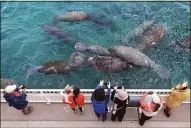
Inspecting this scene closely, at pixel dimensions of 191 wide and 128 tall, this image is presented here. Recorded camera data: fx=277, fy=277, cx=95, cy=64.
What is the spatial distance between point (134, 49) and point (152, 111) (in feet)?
18.0

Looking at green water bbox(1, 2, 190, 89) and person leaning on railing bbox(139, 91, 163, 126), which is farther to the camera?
green water bbox(1, 2, 190, 89)

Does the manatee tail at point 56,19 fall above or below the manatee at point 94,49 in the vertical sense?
above

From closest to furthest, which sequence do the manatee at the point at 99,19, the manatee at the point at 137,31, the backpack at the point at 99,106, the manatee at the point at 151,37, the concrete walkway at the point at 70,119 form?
the backpack at the point at 99,106 < the concrete walkway at the point at 70,119 < the manatee at the point at 151,37 < the manatee at the point at 137,31 < the manatee at the point at 99,19

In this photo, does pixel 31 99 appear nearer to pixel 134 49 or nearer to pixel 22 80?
pixel 22 80

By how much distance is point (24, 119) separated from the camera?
28.8 ft

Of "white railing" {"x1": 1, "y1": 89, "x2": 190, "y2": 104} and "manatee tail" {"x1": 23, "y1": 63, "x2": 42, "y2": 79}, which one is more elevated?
"white railing" {"x1": 1, "y1": 89, "x2": 190, "y2": 104}

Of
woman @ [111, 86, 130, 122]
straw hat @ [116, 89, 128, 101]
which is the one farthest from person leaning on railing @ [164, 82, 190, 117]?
straw hat @ [116, 89, 128, 101]

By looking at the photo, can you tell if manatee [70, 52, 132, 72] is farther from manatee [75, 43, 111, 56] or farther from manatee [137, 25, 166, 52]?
manatee [137, 25, 166, 52]

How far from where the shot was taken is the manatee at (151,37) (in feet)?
41.4

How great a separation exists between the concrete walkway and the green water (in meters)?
2.84

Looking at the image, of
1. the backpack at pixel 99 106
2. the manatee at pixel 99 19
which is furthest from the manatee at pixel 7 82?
the backpack at pixel 99 106

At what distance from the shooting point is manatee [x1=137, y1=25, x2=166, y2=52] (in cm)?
1263

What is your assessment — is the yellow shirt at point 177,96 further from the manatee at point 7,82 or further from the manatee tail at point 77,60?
the manatee at point 7,82

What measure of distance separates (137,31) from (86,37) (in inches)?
99.2
